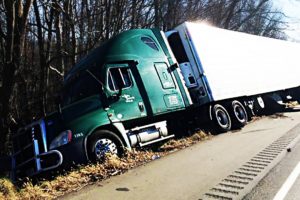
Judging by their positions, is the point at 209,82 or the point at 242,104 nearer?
the point at 209,82

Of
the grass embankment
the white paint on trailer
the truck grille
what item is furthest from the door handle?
the white paint on trailer

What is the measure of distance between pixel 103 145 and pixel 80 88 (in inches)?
76.8

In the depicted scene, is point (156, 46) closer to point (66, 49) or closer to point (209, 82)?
point (209, 82)

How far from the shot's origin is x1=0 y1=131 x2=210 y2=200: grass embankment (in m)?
6.99

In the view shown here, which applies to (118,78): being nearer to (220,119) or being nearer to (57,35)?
(220,119)

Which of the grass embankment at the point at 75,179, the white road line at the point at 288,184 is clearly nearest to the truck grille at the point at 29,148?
the grass embankment at the point at 75,179

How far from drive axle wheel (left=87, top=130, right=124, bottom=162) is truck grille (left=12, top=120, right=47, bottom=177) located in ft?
3.24

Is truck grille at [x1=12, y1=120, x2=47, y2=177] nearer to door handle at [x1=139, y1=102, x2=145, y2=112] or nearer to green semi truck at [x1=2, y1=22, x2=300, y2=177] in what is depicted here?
green semi truck at [x1=2, y1=22, x2=300, y2=177]

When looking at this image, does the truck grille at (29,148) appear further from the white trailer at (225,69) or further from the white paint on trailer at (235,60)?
the white paint on trailer at (235,60)

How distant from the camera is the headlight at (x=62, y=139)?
337 inches

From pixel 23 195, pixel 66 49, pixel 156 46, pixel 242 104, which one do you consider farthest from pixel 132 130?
pixel 66 49

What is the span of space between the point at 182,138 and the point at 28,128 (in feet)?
16.4

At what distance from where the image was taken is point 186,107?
41.2 feet

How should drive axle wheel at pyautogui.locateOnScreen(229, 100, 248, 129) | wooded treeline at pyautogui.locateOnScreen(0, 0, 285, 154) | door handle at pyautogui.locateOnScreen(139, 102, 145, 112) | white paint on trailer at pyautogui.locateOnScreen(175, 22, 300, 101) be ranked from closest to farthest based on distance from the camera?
door handle at pyautogui.locateOnScreen(139, 102, 145, 112) → white paint on trailer at pyautogui.locateOnScreen(175, 22, 300, 101) → drive axle wheel at pyautogui.locateOnScreen(229, 100, 248, 129) → wooded treeline at pyautogui.locateOnScreen(0, 0, 285, 154)
